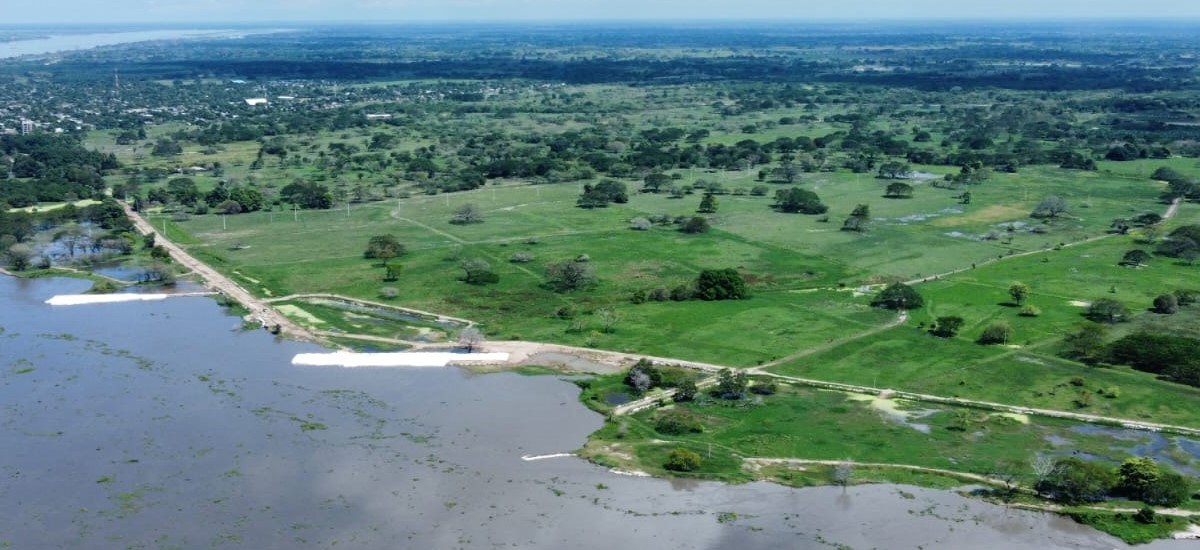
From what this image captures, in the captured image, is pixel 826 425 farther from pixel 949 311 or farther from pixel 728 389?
pixel 949 311

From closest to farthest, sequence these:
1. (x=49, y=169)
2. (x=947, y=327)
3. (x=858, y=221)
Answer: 1. (x=947, y=327)
2. (x=858, y=221)
3. (x=49, y=169)

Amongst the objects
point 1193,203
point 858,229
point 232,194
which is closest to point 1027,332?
point 858,229

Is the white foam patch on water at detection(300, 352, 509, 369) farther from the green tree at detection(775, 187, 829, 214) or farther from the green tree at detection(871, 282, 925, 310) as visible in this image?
the green tree at detection(775, 187, 829, 214)

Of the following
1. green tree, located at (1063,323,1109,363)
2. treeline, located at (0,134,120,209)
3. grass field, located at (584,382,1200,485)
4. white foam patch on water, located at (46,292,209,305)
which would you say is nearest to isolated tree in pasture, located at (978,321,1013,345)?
green tree, located at (1063,323,1109,363)

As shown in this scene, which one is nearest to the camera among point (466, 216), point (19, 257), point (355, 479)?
point (355, 479)

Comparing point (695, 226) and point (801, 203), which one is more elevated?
point (801, 203)

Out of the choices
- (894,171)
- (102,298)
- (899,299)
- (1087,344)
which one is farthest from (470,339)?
(894,171)

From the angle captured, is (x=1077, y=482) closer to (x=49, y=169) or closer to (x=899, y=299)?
(x=899, y=299)
